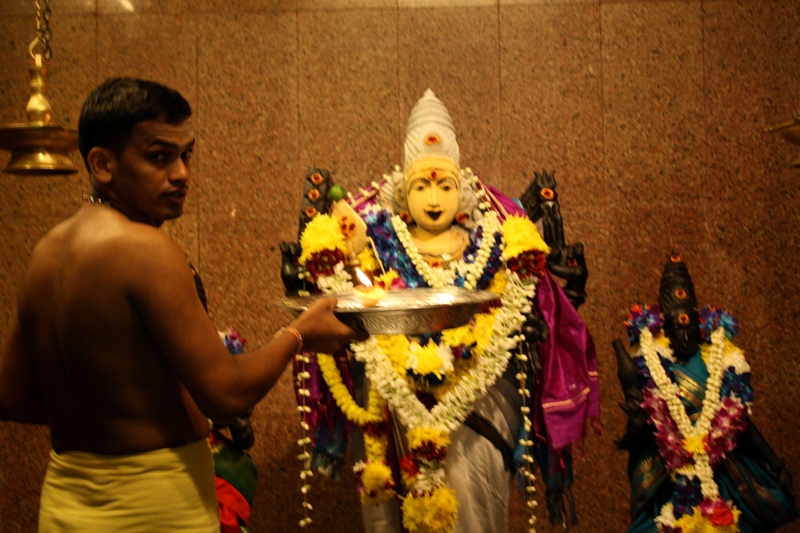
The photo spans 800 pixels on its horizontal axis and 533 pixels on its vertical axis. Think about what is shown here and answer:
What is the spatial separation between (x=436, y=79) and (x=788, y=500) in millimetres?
2706

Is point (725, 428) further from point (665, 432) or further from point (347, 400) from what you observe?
point (347, 400)

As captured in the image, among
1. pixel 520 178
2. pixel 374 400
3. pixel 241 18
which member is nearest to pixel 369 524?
pixel 374 400

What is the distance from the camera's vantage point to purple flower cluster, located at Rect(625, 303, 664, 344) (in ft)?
12.4

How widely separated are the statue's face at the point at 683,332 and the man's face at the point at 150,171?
256 centimetres

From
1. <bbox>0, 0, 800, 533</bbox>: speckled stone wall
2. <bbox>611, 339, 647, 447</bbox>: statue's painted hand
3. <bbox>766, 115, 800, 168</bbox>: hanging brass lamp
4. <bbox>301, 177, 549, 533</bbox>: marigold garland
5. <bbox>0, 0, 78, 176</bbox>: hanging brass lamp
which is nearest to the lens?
<bbox>0, 0, 78, 176</bbox>: hanging brass lamp

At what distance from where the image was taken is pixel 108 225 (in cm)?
169

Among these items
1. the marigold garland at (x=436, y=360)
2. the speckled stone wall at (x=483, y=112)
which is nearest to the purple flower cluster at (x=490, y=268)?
the marigold garland at (x=436, y=360)

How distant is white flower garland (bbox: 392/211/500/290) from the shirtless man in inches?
71.8

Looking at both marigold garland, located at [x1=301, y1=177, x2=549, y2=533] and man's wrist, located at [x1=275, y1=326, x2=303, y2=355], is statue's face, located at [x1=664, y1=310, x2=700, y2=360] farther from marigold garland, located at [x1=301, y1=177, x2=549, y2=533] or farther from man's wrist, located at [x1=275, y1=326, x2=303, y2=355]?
man's wrist, located at [x1=275, y1=326, x2=303, y2=355]

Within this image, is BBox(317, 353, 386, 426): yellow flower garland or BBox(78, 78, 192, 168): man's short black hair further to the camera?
BBox(317, 353, 386, 426): yellow flower garland

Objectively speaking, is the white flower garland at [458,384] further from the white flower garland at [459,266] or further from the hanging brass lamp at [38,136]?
the hanging brass lamp at [38,136]

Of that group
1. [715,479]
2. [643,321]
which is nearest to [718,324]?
[643,321]

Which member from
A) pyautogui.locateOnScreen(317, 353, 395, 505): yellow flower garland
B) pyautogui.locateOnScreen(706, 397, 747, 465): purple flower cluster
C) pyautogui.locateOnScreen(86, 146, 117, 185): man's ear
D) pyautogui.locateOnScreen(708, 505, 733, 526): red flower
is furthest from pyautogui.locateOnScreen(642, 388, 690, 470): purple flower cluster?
pyautogui.locateOnScreen(86, 146, 117, 185): man's ear

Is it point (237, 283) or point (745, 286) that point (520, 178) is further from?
point (237, 283)
